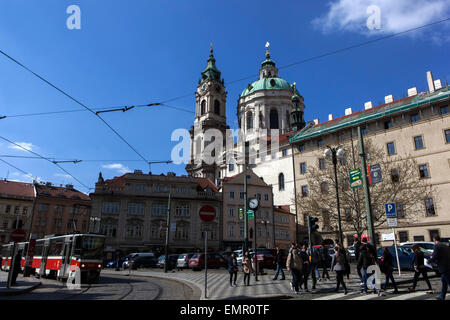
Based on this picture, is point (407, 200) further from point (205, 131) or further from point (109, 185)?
point (205, 131)

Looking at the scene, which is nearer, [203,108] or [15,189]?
[15,189]

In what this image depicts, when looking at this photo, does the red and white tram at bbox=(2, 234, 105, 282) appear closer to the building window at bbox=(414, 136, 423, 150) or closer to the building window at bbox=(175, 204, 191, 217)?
the building window at bbox=(175, 204, 191, 217)

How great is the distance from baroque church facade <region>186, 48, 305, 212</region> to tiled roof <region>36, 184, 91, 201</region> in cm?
2492

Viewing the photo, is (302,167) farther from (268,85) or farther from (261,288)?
(261,288)

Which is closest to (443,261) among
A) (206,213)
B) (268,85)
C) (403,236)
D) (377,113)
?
(206,213)

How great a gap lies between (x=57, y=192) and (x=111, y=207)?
27.7 meters

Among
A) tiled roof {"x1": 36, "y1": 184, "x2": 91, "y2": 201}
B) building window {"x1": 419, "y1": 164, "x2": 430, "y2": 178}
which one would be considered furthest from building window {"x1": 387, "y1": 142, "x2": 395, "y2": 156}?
tiled roof {"x1": 36, "y1": 184, "x2": 91, "y2": 201}

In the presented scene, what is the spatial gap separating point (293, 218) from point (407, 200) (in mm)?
24857

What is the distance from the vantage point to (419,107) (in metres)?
41.7

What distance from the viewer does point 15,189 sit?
216 feet

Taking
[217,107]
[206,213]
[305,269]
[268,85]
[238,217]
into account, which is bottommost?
[305,269]

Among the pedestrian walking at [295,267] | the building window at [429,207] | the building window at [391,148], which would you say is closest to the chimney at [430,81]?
the building window at [391,148]
